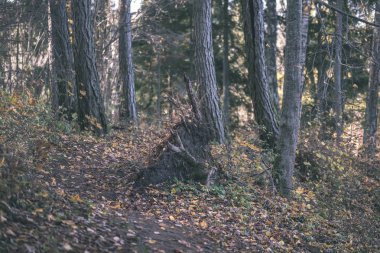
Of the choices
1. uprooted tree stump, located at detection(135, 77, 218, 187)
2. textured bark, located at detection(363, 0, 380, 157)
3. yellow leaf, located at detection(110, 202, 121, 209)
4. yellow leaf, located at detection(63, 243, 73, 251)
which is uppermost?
textured bark, located at detection(363, 0, 380, 157)

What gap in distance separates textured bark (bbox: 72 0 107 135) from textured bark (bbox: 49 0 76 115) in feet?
3.09

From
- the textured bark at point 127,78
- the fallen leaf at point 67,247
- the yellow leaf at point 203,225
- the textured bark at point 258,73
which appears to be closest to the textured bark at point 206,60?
the textured bark at point 258,73

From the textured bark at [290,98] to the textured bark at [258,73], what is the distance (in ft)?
9.20

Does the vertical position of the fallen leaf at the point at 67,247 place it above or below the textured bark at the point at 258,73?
below

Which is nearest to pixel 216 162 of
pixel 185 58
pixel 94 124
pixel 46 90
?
pixel 94 124

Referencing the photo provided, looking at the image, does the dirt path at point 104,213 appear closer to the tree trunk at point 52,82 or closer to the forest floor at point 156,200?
the forest floor at point 156,200

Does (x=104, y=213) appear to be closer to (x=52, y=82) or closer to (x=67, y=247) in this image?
(x=67, y=247)

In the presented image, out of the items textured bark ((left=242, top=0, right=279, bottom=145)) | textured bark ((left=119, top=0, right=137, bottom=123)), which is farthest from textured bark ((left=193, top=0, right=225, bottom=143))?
textured bark ((left=119, top=0, right=137, bottom=123))

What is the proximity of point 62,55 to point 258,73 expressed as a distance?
18.6ft

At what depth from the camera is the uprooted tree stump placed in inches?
378

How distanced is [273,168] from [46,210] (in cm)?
581

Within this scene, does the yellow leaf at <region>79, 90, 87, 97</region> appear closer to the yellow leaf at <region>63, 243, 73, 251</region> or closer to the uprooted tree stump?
the uprooted tree stump

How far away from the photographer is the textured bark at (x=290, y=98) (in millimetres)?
9898

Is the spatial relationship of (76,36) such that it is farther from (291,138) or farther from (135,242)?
(135,242)
